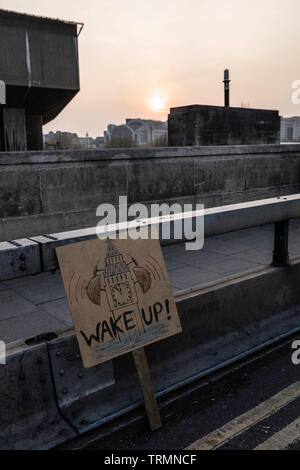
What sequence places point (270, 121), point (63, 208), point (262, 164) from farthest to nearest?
point (270, 121) < point (262, 164) < point (63, 208)

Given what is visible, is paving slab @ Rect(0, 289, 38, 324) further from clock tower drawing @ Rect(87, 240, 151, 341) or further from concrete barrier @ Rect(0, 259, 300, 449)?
clock tower drawing @ Rect(87, 240, 151, 341)

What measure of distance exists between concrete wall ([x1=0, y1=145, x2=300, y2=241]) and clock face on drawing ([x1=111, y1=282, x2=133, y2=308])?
4438 mm

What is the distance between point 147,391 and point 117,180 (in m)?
5.73

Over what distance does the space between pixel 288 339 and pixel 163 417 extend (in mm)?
1553

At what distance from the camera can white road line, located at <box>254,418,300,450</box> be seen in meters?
2.48

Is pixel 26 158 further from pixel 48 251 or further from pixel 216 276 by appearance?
pixel 48 251

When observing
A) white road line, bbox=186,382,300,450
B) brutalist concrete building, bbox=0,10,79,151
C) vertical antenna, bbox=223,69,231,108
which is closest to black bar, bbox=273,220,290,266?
white road line, bbox=186,382,300,450

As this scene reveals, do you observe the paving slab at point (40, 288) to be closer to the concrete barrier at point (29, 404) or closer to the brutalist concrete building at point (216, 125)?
the concrete barrier at point (29, 404)

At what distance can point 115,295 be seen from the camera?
2662mm

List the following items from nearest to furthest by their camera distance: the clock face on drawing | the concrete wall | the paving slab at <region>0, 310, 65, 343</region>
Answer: the clock face on drawing < the paving slab at <region>0, 310, 65, 343</region> < the concrete wall

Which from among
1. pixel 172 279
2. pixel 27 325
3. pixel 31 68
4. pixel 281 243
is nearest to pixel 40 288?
pixel 27 325

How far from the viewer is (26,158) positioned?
6.88 m

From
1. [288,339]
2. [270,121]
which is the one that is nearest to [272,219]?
[288,339]

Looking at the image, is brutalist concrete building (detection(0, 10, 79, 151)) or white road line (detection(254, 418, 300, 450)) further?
brutalist concrete building (detection(0, 10, 79, 151))
